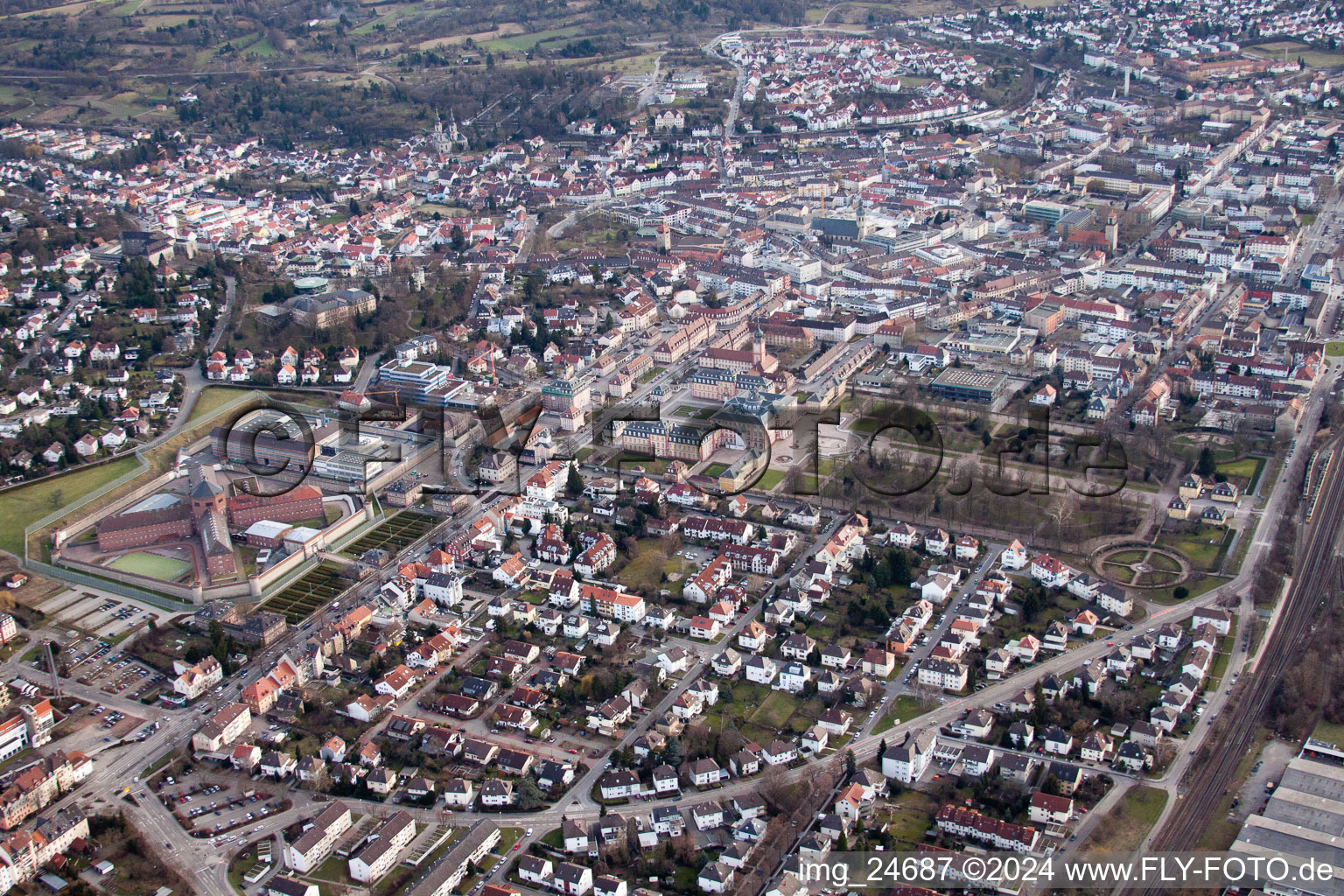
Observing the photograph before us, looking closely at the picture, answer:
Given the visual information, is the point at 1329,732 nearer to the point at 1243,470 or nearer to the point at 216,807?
the point at 1243,470

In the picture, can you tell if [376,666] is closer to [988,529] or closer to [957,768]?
[957,768]

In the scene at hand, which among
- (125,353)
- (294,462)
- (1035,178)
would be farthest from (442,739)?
(1035,178)

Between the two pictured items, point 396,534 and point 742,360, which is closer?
point 396,534

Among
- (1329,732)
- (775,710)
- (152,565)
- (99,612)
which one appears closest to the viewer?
(1329,732)

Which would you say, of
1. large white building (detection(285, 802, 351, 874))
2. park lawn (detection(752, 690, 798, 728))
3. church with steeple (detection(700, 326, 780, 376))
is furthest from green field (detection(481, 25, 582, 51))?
large white building (detection(285, 802, 351, 874))

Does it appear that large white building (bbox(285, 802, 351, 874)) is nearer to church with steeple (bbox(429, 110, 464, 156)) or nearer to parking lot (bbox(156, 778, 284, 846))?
parking lot (bbox(156, 778, 284, 846))

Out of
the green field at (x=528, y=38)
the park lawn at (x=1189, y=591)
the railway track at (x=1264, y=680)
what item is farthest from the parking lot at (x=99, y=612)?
the green field at (x=528, y=38)

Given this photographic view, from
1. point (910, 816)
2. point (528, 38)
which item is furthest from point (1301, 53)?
point (910, 816)

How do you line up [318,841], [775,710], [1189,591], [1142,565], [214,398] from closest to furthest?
1. [318,841]
2. [775,710]
3. [1189,591]
4. [1142,565]
5. [214,398]
